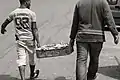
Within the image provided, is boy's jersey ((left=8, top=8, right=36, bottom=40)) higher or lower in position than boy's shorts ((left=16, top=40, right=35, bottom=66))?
higher

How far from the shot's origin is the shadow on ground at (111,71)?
7.31 meters

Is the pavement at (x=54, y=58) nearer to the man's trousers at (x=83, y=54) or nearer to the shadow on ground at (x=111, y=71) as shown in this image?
the shadow on ground at (x=111, y=71)

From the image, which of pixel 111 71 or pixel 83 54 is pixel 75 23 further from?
pixel 111 71

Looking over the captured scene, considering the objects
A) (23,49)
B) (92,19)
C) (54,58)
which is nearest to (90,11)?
(92,19)

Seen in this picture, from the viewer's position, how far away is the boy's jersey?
626 centimetres

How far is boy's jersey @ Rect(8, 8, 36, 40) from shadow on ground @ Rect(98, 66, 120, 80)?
81.2 inches

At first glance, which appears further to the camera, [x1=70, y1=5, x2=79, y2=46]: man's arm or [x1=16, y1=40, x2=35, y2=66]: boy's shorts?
[x1=16, y1=40, x2=35, y2=66]: boy's shorts

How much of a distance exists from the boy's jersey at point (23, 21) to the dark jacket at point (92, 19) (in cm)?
96

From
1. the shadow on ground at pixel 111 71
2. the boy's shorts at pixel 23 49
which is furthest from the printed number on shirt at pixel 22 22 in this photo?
the shadow on ground at pixel 111 71

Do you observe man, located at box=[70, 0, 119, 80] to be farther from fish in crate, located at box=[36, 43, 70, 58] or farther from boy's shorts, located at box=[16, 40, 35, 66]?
boy's shorts, located at box=[16, 40, 35, 66]

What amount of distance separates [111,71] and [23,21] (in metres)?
2.56

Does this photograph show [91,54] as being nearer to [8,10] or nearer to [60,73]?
[60,73]

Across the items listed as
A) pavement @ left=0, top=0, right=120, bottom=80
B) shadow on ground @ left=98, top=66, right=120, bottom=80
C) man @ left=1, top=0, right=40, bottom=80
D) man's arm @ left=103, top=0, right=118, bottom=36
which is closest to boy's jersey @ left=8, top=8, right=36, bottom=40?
man @ left=1, top=0, right=40, bottom=80

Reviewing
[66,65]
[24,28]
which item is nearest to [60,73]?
[66,65]
